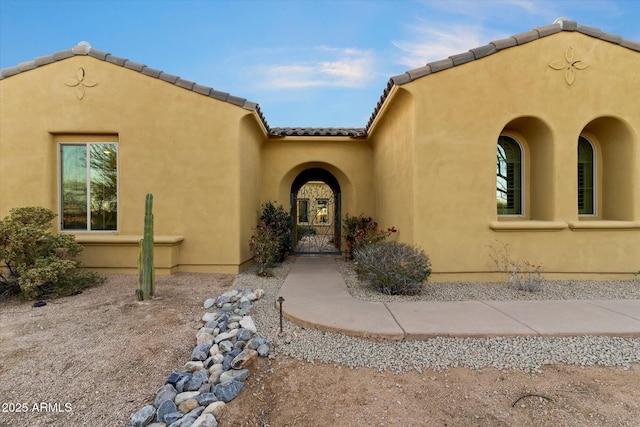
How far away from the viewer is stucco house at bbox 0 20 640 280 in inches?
253

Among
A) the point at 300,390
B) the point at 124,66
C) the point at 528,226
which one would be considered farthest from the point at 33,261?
the point at 528,226

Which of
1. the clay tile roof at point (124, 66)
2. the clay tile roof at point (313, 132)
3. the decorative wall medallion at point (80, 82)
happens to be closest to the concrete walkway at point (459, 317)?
the clay tile roof at point (124, 66)

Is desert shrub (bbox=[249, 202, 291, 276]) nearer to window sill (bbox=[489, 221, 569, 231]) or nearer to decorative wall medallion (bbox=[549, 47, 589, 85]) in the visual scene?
window sill (bbox=[489, 221, 569, 231])

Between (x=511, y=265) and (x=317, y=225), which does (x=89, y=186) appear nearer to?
(x=317, y=225)

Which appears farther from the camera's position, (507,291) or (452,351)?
(507,291)

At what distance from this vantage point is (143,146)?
748cm

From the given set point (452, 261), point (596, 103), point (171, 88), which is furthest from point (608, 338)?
point (171, 88)

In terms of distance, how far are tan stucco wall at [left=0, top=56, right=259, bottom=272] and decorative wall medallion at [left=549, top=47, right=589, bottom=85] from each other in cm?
745

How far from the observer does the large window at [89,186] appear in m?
7.63

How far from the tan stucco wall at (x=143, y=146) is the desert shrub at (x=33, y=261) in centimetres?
150

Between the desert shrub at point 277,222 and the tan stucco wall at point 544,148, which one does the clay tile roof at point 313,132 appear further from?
the tan stucco wall at point 544,148

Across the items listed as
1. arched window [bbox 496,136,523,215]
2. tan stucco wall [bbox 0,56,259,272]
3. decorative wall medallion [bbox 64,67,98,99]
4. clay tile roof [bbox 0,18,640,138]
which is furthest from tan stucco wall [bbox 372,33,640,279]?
decorative wall medallion [bbox 64,67,98,99]

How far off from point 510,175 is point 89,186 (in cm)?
1097

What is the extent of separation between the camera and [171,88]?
7.51m
